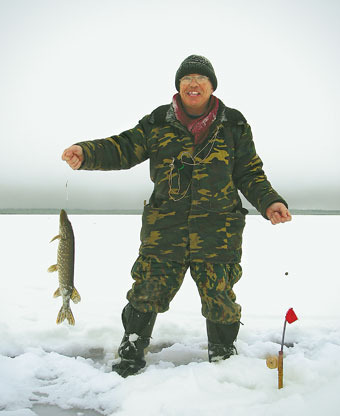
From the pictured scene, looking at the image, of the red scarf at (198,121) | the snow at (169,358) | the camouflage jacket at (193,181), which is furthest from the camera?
the red scarf at (198,121)

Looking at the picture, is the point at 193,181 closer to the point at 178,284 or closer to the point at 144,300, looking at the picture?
the point at 178,284

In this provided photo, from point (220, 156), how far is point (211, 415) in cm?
172

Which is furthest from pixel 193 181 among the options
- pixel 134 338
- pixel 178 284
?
pixel 134 338

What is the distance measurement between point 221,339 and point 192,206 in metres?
1.02

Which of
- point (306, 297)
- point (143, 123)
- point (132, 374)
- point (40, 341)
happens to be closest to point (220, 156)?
point (143, 123)

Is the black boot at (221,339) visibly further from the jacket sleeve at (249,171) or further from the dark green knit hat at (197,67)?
the dark green knit hat at (197,67)

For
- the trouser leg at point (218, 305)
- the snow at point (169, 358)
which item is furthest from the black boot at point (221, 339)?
the snow at point (169, 358)

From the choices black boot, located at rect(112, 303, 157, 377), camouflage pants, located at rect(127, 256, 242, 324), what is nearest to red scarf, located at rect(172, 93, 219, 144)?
camouflage pants, located at rect(127, 256, 242, 324)

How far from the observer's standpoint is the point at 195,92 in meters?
2.97

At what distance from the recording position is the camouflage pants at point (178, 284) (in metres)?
2.74

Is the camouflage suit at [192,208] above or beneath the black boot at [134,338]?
above

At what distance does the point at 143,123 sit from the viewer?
3.08 metres

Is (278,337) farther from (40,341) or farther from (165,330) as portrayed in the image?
(40,341)

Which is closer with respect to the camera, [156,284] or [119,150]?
[156,284]
